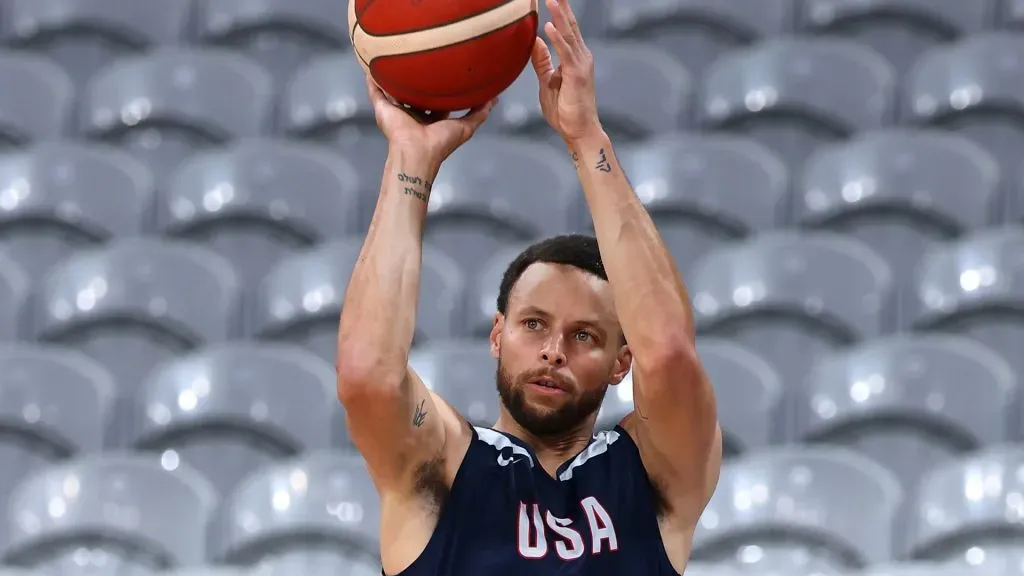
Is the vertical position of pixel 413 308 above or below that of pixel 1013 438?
below

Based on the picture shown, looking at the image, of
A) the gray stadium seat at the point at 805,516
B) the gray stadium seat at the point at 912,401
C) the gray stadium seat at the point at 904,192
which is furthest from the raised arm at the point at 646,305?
the gray stadium seat at the point at 904,192

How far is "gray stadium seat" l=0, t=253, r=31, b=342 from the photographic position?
14.0 ft

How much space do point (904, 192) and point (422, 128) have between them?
103 inches

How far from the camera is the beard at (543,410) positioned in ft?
6.48

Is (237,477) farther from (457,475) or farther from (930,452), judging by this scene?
(457,475)

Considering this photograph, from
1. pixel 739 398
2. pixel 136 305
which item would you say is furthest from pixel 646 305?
pixel 136 305

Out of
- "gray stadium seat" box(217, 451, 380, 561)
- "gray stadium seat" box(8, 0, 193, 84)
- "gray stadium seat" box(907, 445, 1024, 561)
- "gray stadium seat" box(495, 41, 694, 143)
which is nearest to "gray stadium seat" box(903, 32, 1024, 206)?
"gray stadium seat" box(495, 41, 694, 143)

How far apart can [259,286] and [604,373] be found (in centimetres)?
247

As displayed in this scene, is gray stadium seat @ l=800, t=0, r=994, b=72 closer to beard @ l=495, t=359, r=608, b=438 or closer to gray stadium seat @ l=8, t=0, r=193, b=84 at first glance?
gray stadium seat @ l=8, t=0, r=193, b=84

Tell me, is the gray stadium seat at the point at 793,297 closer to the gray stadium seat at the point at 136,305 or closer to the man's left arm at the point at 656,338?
the gray stadium seat at the point at 136,305

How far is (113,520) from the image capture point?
344 cm

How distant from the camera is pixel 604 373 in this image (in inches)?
78.4

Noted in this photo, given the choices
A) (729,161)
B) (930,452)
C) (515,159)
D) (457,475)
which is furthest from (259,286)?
(457,475)

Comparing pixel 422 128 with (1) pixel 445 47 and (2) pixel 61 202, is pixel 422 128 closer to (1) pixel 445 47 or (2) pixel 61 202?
(1) pixel 445 47
